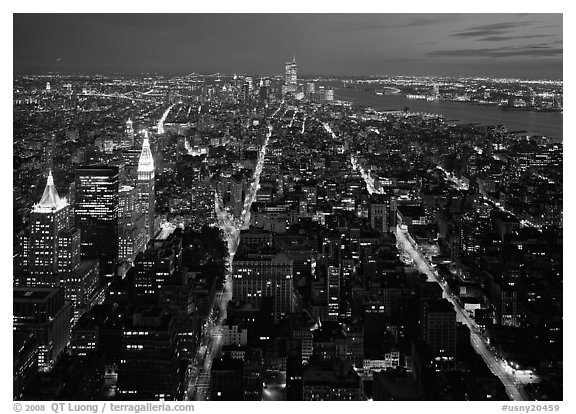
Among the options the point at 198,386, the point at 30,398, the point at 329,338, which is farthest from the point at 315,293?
the point at 30,398

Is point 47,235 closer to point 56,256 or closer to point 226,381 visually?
point 56,256

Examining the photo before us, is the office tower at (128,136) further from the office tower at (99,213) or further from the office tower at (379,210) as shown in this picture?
the office tower at (379,210)

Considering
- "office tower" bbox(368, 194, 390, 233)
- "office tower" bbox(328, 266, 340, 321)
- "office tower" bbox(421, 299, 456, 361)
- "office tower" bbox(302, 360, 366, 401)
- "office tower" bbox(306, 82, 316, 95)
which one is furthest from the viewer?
"office tower" bbox(368, 194, 390, 233)

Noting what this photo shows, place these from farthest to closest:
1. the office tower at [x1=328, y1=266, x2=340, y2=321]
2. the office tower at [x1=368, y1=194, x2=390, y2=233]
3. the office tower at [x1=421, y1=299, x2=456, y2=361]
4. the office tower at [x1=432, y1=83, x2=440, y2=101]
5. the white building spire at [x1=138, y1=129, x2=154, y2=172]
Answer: the office tower at [x1=368, y1=194, x2=390, y2=233] → the white building spire at [x1=138, y1=129, x2=154, y2=172] → the office tower at [x1=432, y1=83, x2=440, y2=101] → the office tower at [x1=328, y1=266, x2=340, y2=321] → the office tower at [x1=421, y1=299, x2=456, y2=361]

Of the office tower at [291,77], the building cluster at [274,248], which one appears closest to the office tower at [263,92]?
the building cluster at [274,248]

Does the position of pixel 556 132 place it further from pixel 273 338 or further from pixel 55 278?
pixel 55 278

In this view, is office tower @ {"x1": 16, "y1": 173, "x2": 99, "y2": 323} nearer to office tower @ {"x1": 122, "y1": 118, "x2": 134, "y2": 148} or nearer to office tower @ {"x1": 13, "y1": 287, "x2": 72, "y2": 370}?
office tower @ {"x1": 13, "y1": 287, "x2": 72, "y2": 370}

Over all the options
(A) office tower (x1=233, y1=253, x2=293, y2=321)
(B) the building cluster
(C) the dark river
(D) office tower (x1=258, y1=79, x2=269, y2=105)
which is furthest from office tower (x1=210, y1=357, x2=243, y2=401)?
(C) the dark river

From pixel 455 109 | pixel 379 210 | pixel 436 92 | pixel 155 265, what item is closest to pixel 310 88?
pixel 436 92
